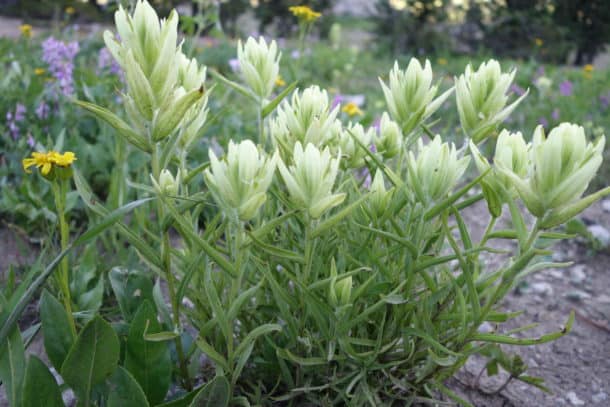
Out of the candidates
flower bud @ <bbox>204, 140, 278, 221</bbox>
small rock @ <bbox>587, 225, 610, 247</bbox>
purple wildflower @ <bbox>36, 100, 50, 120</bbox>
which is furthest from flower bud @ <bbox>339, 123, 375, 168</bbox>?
small rock @ <bbox>587, 225, 610, 247</bbox>

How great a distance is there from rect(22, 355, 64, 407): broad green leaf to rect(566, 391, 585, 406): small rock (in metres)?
1.48

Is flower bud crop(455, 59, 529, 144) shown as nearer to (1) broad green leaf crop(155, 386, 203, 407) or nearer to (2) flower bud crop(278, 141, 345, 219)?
(2) flower bud crop(278, 141, 345, 219)

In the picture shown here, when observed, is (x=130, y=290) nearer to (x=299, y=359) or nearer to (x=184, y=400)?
(x=184, y=400)

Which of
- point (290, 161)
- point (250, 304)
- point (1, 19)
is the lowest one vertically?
point (1, 19)

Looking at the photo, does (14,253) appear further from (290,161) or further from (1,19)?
(1,19)

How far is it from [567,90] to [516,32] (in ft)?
21.9

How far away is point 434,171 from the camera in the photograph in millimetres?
1115

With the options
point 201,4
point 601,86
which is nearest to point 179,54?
point 201,4

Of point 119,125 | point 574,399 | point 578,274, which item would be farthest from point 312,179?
point 578,274

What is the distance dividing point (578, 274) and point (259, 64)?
207 centimetres

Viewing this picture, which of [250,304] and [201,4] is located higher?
[201,4]

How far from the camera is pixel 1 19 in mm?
14156

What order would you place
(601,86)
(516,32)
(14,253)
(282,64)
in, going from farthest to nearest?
(516,32) → (282,64) → (601,86) → (14,253)

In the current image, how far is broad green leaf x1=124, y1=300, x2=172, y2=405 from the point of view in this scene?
3.89 ft
